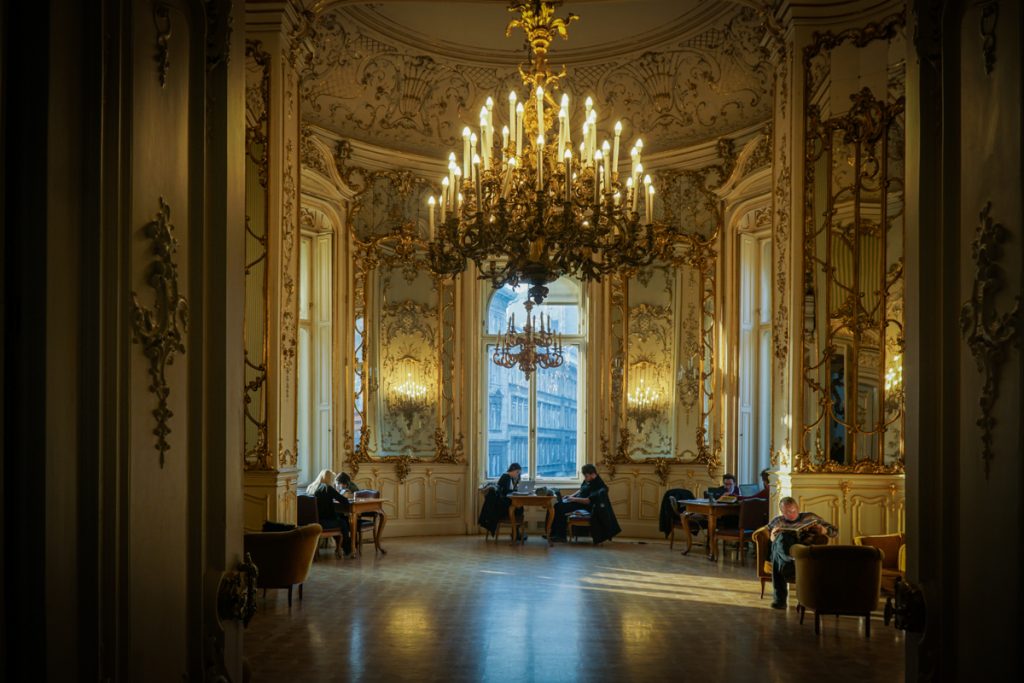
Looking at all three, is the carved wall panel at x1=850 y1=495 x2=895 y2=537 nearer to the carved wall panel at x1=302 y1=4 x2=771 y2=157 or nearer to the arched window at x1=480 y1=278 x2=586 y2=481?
the carved wall panel at x1=302 y1=4 x2=771 y2=157

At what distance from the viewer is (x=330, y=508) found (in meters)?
11.1

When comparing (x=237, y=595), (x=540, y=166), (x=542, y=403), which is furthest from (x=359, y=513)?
(x=237, y=595)

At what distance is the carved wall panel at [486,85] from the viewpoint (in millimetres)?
12117

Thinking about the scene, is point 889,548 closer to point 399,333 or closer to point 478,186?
point 478,186

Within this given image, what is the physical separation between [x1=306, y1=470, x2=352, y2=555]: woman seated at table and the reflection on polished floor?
0.67 m

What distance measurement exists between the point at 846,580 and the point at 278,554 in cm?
431

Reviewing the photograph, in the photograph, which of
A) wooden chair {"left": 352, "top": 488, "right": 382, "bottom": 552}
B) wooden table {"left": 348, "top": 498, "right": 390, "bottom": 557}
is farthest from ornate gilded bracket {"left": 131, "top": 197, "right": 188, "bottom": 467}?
wooden chair {"left": 352, "top": 488, "right": 382, "bottom": 552}

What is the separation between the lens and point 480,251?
7574mm

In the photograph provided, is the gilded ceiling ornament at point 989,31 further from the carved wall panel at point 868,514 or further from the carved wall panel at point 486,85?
the carved wall panel at point 486,85

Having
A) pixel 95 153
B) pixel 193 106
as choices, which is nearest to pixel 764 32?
pixel 193 106

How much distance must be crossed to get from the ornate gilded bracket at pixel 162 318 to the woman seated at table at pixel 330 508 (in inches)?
305

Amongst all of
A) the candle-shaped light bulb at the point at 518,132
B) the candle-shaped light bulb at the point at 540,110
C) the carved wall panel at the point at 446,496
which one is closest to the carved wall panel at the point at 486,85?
Result: the carved wall panel at the point at 446,496

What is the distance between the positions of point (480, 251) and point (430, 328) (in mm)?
6386

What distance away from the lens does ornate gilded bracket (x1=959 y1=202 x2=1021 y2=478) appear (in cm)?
317
